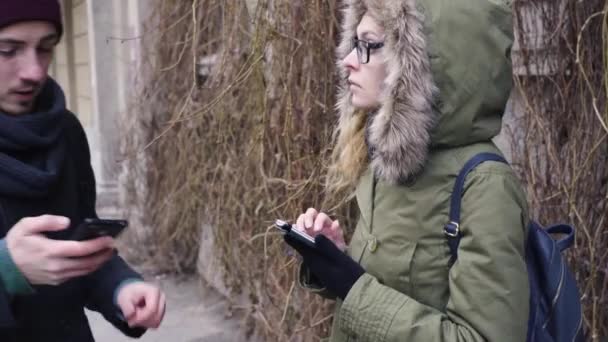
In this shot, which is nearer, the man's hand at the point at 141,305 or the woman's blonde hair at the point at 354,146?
the man's hand at the point at 141,305

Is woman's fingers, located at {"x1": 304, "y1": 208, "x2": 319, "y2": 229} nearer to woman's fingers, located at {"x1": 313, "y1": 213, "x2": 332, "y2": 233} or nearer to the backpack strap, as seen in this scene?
woman's fingers, located at {"x1": 313, "y1": 213, "x2": 332, "y2": 233}

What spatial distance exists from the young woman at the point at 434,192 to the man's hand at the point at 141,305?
0.33m

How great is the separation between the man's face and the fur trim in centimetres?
72

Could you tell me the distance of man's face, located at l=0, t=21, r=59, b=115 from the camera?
143 centimetres

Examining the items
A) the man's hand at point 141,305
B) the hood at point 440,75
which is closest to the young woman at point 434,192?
the hood at point 440,75

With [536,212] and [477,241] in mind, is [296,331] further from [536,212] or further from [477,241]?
[477,241]

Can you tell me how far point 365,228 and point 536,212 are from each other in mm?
1274

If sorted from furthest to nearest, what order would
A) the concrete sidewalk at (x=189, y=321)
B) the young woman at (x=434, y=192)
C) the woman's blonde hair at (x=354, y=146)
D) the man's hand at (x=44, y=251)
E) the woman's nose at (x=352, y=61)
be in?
the concrete sidewalk at (x=189, y=321) → the woman's blonde hair at (x=354, y=146) → the woman's nose at (x=352, y=61) → the young woman at (x=434, y=192) → the man's hand at (x=44, y=251)

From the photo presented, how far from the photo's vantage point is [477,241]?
4.57ft

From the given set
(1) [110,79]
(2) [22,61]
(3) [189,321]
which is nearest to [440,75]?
(2) [22,61]

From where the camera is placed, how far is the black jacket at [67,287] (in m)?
1.45

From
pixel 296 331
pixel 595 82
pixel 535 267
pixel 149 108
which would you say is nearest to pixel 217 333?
pixel 296 331

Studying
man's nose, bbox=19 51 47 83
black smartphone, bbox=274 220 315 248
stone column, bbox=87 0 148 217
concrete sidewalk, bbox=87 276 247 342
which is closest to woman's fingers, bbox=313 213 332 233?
black smartphone, bbox=274 220 315 248

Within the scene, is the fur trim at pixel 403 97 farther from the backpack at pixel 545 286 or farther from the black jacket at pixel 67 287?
the black jacket at pixel 67 287
